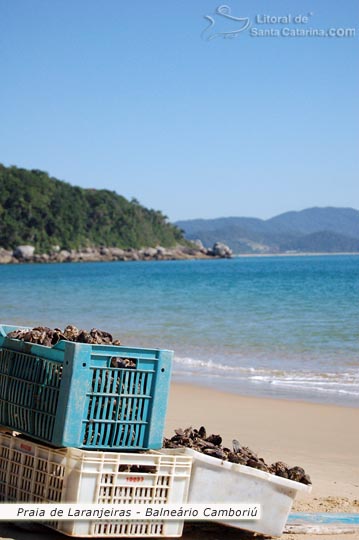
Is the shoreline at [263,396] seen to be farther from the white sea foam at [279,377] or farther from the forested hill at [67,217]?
the forested hill at [67,217]

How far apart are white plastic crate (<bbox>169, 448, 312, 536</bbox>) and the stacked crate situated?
0.09 meters

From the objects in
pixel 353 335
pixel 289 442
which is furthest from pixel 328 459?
pixel 353 335

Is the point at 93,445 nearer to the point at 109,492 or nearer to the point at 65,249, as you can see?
the point at 109,492

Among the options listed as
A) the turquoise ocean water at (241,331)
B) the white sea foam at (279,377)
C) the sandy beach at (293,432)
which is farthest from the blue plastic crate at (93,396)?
the white sea foam at (279,377)

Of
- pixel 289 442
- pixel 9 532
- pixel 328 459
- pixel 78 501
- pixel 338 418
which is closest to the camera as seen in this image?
pixel 78 501

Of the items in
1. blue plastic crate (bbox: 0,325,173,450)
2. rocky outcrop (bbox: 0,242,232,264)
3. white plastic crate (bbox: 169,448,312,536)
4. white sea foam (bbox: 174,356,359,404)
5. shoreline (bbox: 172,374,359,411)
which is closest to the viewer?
blue plastic crate (bbox: 0,325,173,450)

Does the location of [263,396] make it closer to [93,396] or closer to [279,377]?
[279,377]

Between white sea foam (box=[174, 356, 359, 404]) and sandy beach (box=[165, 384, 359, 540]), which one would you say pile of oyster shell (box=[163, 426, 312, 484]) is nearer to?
sandy beach (box=[165, 384, 359, 540])

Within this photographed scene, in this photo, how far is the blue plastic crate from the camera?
474 cm

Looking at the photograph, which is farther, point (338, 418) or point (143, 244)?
point (143, 244)

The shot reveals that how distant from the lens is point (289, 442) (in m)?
8.69

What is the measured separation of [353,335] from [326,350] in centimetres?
277

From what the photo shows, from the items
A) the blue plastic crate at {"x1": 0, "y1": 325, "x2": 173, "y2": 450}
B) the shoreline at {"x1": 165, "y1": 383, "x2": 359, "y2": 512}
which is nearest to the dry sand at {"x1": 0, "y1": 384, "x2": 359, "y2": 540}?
the shoreline at {"x1": 165, "y1": 383, "x2": 359, "y2": 512}

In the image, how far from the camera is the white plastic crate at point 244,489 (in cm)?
504
